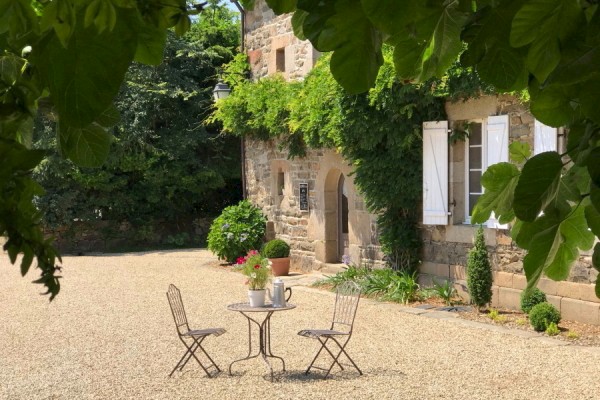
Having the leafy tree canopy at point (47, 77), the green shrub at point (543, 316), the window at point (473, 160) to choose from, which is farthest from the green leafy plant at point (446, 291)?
the leafy tree canopy at point (47, 77)

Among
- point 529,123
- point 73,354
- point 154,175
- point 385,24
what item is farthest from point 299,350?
point 154,175

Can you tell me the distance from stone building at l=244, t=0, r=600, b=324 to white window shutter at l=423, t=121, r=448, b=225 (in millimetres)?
12

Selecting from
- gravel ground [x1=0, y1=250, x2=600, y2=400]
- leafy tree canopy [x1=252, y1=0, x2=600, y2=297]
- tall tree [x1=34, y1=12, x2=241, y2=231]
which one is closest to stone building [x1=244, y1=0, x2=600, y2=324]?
gravel ground [x1=0, y1=250, x2=600, y2=400]

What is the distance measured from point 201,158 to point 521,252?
1195 centimetres

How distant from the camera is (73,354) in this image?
317 inches

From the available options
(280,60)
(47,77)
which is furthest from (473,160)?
(47,77)

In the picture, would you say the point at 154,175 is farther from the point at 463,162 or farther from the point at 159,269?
the point at 463,162

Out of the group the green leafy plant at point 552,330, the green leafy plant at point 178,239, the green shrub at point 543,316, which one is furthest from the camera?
the green leafy plant at point 178,239

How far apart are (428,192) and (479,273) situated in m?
1.37

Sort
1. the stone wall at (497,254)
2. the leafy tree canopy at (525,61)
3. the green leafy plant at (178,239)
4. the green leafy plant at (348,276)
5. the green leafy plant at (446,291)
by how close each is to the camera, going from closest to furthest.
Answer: the leafy tree canopy at (525,61)
the stone wall at (497,254)
the green leafy plant at (446,291)
the green leafy plant at (348,276)
the green leafy plant at (178,239)

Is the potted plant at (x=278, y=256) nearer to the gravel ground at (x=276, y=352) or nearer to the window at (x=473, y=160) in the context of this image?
Result: the gravel ground at (x=276, y=352)

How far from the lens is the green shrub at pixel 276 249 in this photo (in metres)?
13.6

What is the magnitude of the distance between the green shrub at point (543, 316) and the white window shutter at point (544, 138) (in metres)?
1.63

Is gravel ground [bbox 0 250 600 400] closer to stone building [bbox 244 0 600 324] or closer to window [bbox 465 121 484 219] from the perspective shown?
stone building [bbox 244 0 600 324]
